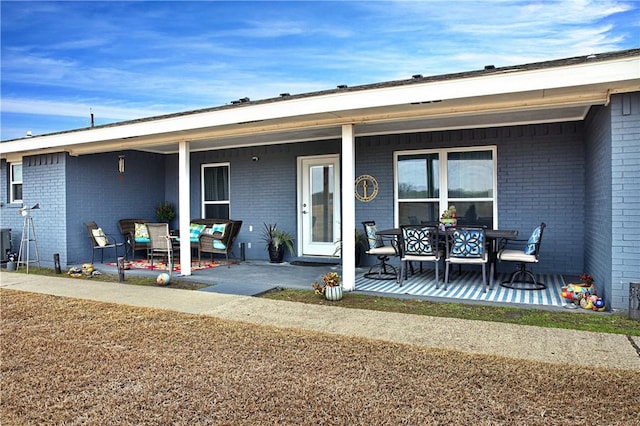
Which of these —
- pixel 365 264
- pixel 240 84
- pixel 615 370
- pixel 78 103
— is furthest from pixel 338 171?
pixel 78 103

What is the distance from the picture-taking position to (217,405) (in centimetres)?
270

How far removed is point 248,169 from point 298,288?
4.18 metres

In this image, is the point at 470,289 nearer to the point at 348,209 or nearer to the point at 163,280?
the point at 348,209

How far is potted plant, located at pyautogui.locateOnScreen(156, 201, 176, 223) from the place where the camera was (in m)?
10.5

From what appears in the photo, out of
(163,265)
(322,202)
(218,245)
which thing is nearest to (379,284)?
(322,202)

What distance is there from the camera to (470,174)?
299 inches

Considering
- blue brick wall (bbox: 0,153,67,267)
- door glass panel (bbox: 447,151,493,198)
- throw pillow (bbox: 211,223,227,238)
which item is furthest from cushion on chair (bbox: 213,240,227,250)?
door glass panel (bbox: 447,151,493,198)

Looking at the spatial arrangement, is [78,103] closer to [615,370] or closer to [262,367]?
[262,367]

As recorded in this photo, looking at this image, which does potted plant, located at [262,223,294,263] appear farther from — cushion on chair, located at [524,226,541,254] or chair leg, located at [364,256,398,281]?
cushion on chair, located at [524,226,541,254]

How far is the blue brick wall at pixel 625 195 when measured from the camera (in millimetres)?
4594

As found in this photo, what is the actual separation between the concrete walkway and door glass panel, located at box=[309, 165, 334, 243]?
11.3ft

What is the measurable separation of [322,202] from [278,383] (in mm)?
6207

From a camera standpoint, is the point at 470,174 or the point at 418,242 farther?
the point at 470,174

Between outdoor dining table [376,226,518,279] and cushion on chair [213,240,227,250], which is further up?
outdoor dining table [376,226,518,279]
